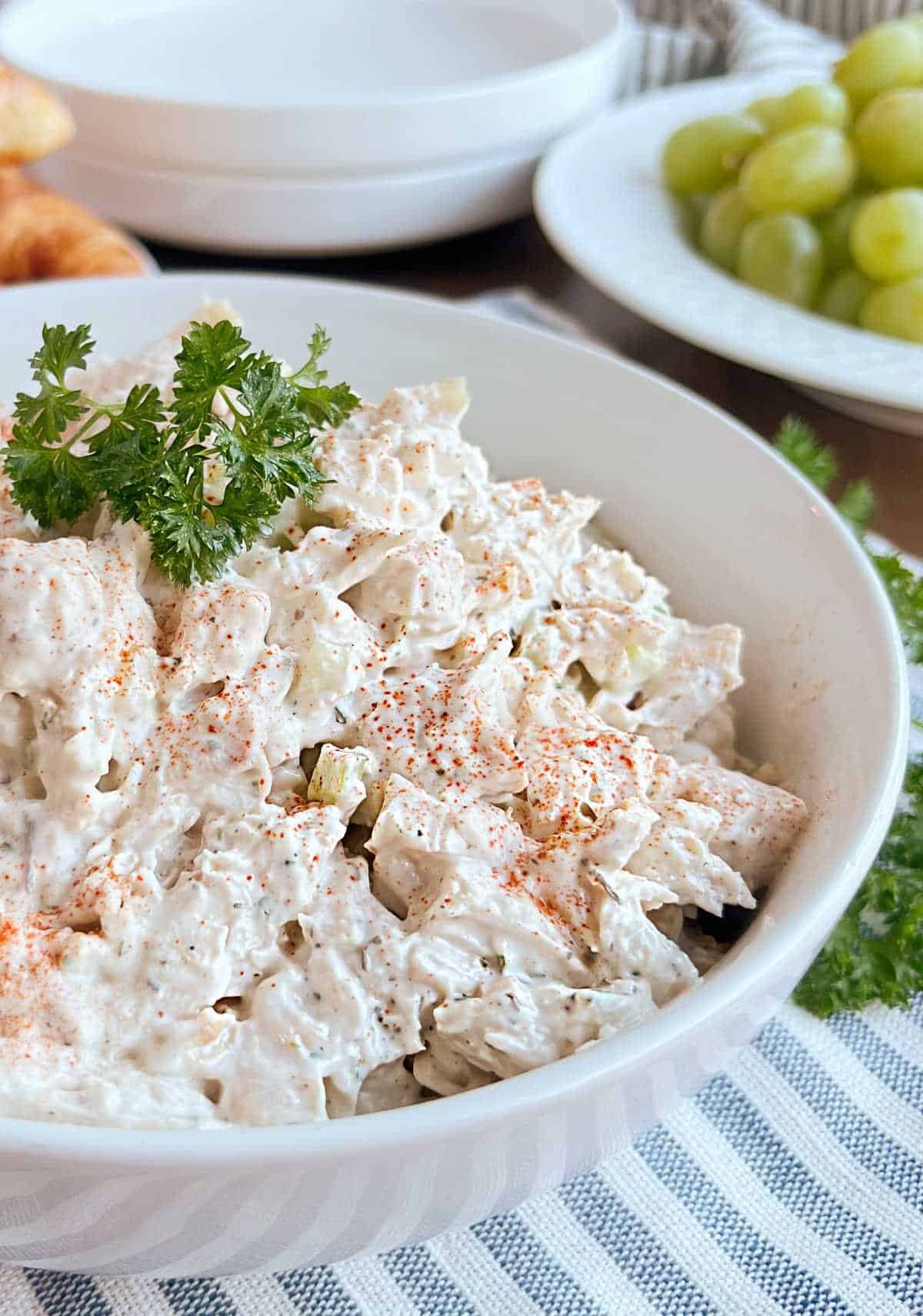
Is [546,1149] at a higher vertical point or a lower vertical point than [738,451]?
lower

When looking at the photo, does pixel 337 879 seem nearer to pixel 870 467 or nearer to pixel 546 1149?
pixel 546 1149

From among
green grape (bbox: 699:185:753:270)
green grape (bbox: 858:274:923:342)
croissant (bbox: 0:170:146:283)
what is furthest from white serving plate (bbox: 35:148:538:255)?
green grape (bbox: 858:274:923:342)

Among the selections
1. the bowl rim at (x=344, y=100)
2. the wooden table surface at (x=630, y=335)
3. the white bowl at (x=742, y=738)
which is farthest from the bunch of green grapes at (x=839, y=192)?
the white bowl at (x=742, y=738)

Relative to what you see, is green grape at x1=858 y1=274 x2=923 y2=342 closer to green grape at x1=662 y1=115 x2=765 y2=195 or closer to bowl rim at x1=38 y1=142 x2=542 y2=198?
green grape at x1=662 y1=115 x2=765 y2=195

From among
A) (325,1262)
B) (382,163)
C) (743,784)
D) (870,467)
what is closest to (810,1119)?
(743,784)

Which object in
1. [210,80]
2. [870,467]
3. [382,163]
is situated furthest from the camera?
[210,80]

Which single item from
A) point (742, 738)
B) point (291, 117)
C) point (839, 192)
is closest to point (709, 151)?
point (839, 192)

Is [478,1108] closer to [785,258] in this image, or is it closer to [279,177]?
[785,258]
